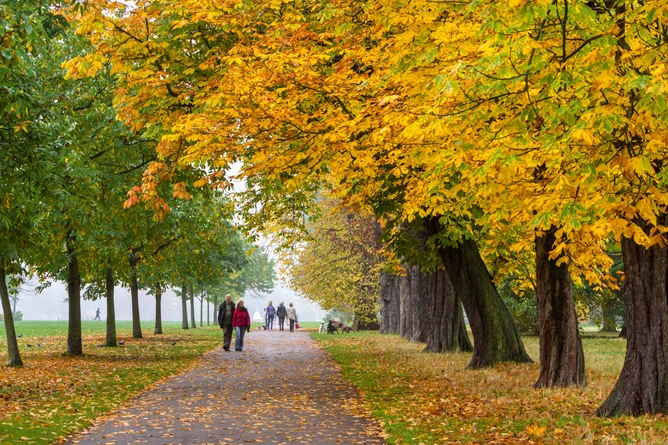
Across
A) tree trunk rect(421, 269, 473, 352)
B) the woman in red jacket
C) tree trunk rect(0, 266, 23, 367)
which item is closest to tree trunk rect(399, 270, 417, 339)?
tree trunk rect(421, 269, 473, 352)

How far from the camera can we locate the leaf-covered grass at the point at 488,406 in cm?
Result: 892

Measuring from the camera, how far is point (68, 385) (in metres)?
14.5

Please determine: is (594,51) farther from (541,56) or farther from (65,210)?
(65,210)

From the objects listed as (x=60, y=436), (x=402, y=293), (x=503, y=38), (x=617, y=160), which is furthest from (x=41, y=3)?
(x=402, y=293)

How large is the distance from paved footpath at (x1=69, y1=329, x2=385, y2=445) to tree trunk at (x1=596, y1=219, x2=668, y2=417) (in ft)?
10.9

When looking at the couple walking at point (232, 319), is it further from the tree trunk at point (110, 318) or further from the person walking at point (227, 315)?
the tree trunk at point (110, 318)

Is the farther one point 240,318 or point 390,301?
point 390,301

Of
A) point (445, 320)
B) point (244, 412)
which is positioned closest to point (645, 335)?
point (244, 412)

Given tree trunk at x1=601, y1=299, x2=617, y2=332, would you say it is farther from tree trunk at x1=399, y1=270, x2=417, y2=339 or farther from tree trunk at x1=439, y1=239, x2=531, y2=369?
tree trunk at x1=439, y1=239, x2=531, y2=369

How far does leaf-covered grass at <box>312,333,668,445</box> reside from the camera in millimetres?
8922

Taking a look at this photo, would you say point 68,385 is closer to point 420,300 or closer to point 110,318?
point 110,318

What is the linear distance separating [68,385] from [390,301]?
2789cm

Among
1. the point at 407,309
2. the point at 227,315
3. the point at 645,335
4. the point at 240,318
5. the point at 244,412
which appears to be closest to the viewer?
the point at 645,335

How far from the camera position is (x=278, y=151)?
40.5 ft
